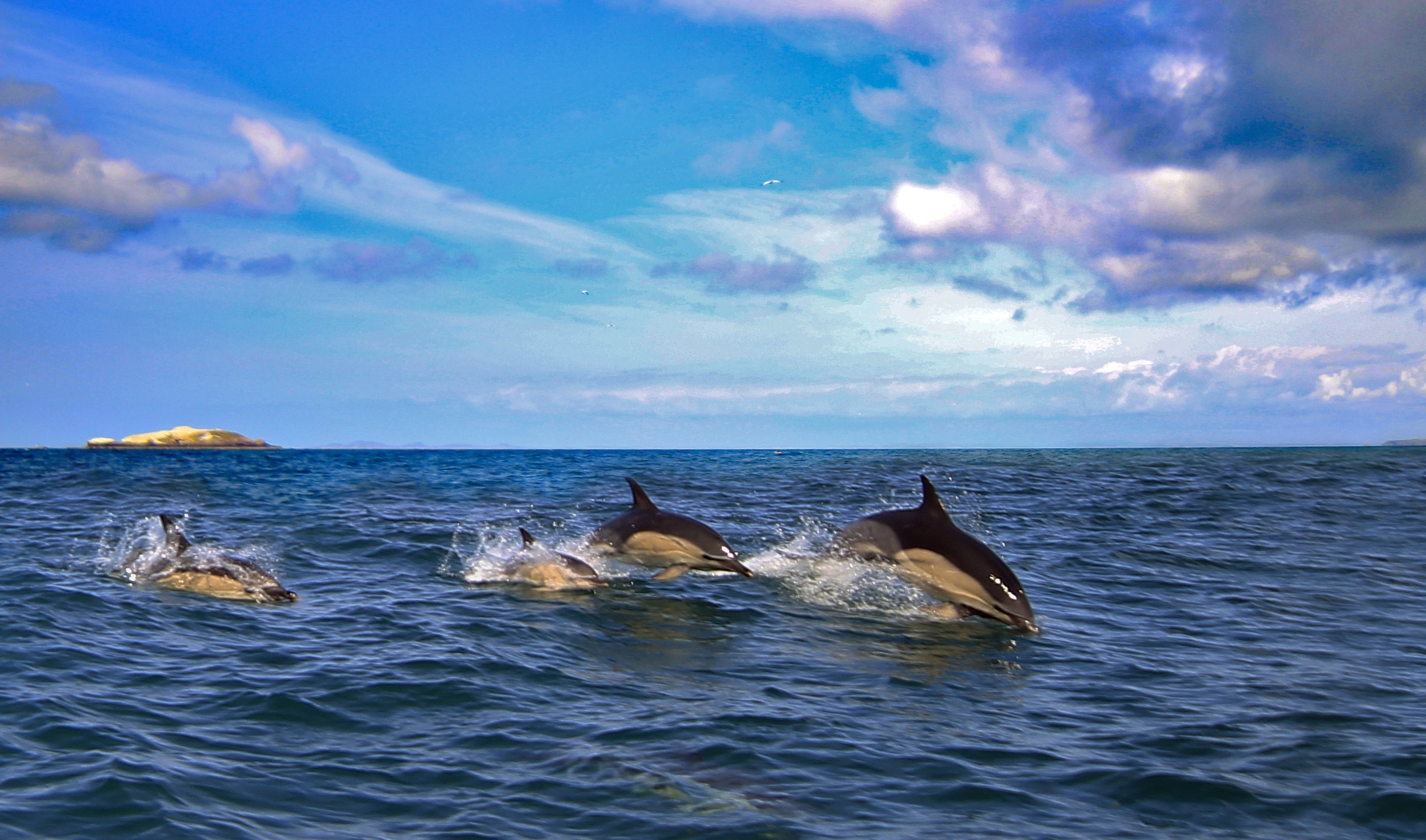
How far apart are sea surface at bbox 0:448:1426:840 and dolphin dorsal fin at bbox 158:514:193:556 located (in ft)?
3.48

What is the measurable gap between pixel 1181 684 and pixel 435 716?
7.13 m

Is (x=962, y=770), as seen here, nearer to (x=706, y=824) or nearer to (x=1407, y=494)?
(x=706, y=824)

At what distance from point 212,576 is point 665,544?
644cm

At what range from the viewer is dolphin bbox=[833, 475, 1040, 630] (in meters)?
11.3

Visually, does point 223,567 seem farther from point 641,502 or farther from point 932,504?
point 932,504

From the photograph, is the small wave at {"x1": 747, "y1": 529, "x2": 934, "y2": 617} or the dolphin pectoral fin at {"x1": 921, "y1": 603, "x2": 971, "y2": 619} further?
the small wave at {"x1": 747, "y1": 529, "x2": 934, "y2": 617}

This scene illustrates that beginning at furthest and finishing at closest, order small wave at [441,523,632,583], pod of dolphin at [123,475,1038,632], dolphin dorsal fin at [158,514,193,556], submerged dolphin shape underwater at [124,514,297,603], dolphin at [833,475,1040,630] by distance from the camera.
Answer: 1. small wave at [441,523,632,583]
2. dolphin dorsal fin at [158,514,193,556]
3. submerged dolphin shape underwater at [124,514,297,603]
4. pod of dolphin at [123,475,1038,632]
5. dolphin at [833,475,1040,630]

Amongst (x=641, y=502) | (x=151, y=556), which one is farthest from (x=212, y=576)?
(x=641, y=502)

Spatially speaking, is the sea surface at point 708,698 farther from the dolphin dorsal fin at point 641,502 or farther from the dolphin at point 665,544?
the dolphin dorsal fin at point 641,502

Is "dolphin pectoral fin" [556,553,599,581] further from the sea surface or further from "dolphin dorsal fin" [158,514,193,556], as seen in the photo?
"dolphin dorsal fin" [158,514,193,556]

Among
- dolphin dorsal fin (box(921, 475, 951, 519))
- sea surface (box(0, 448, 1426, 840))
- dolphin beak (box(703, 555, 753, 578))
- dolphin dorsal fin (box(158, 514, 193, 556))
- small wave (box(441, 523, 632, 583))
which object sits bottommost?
sea surface (box(0, 448, 1426, 840))

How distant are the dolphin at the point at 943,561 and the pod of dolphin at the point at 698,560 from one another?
1 centimetres

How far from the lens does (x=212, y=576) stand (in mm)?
12609

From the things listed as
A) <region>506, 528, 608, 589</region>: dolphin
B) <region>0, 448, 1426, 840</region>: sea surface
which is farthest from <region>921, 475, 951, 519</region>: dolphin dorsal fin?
<region>506, 528, 608, 589</region>: dolphin
